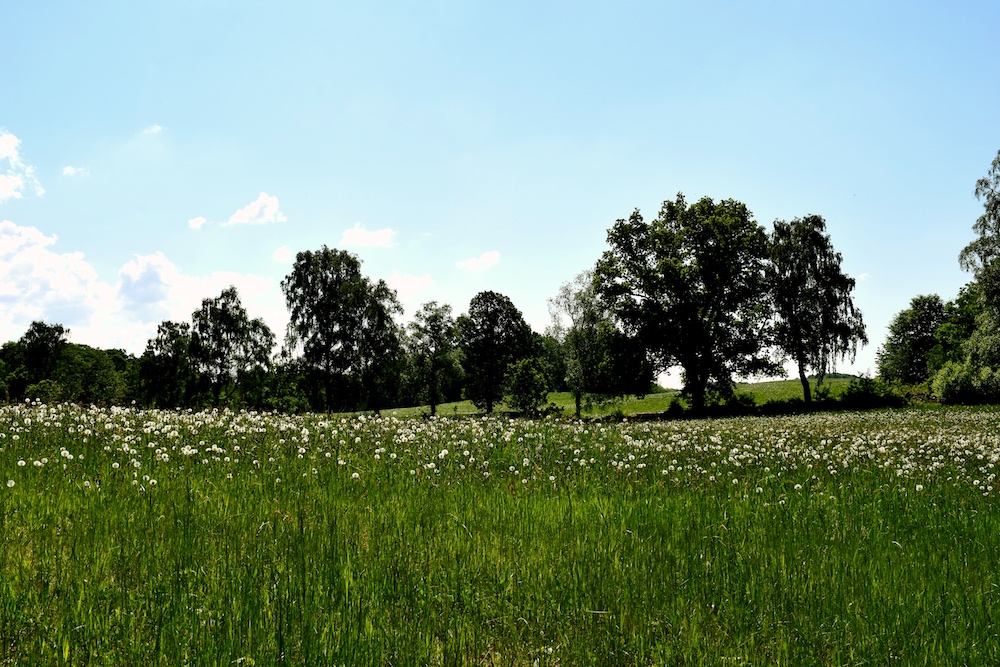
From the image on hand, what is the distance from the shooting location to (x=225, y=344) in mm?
51844

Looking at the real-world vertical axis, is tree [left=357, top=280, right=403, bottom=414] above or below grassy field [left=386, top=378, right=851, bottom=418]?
above

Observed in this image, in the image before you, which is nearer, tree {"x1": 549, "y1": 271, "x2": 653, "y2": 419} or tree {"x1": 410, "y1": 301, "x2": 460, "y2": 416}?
tree {"x1": 549, "y1": 271, "x2": 653, "y2": 419}

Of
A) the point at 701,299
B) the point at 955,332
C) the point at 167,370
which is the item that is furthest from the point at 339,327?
the point at 955,332

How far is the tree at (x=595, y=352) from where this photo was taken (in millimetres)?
39812

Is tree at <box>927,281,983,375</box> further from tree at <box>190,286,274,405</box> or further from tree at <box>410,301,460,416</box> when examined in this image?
tree at <box>190,286,274,405</box>

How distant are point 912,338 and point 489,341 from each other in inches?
2900

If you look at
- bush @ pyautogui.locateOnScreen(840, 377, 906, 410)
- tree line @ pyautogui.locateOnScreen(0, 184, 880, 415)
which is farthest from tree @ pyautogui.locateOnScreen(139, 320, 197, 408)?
bush @ pyautogui.locateOnScreen(840, 377, 906, 410)

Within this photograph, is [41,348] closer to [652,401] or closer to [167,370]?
[167,370]

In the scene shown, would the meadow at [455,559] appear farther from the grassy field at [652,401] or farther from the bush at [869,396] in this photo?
the bush at [869,396]

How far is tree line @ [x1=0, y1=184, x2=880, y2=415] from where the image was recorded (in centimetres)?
3953

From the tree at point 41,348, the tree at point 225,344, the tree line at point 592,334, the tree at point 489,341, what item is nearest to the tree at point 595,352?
the tree line at point 592,334

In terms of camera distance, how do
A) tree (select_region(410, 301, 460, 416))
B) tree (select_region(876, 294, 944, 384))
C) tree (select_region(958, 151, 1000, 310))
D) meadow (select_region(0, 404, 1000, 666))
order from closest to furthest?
1. meadow (select_region(0, 404, 1000, 666))
2. tree (select_region(958, 151, 1000, 310))
3. tree (select_region(410, 301, 460, 416))
4. tree (select_region(876, 294, 944, 384))

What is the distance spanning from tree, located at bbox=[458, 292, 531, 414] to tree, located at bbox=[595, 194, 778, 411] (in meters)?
19.4

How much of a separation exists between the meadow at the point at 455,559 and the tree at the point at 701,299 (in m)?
29.9
